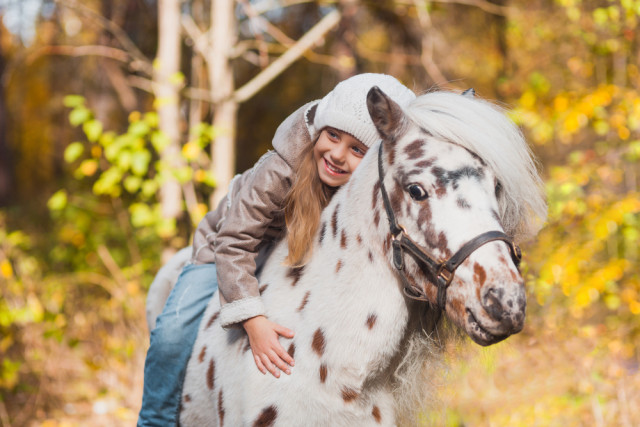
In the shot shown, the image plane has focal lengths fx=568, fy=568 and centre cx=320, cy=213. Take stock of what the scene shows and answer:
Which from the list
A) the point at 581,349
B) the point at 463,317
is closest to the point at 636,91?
the point at 581,349

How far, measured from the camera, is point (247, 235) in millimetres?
2225

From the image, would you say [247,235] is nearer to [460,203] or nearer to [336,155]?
[336,155]

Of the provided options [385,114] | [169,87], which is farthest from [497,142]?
[169,87]

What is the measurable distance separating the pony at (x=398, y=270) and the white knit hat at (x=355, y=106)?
124 mm

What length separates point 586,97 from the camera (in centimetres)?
464

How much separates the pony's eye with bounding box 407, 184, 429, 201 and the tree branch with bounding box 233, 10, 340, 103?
151 inches

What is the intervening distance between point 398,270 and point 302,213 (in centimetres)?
51

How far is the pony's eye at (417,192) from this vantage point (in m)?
1.74

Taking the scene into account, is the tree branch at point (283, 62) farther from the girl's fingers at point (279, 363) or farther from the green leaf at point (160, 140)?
the girl's fingers at point (279, 363)

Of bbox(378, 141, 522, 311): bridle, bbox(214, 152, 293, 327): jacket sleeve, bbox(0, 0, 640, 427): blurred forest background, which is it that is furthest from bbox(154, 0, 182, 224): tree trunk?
bbox(378, 141, 522, 311): bridle

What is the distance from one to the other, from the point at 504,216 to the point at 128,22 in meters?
9.17

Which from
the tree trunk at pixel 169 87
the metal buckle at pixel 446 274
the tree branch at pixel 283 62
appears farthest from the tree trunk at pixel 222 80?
the metal buckle at pixel 446 274

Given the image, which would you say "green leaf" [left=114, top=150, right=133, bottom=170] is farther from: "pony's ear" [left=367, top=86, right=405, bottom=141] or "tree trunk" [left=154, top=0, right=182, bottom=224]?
"pony's ear" [left=367, top=86, right=405, bottom=141]

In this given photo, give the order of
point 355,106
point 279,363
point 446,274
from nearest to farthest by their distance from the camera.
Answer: point 446,274 → point 279,363 → point 355,106
